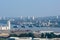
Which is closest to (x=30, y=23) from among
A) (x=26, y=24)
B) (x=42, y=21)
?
(x=26, y=24)

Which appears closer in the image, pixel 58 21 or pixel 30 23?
pixel 58 21

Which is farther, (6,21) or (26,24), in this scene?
(26,24)

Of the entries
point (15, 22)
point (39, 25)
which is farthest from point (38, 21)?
point (15, 22)

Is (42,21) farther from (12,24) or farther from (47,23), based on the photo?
(12,24)

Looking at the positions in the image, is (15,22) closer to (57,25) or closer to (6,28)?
(6,28)

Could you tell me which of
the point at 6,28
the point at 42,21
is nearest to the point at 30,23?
the point at 42,21

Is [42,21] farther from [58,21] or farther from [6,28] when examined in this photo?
[6,28]
